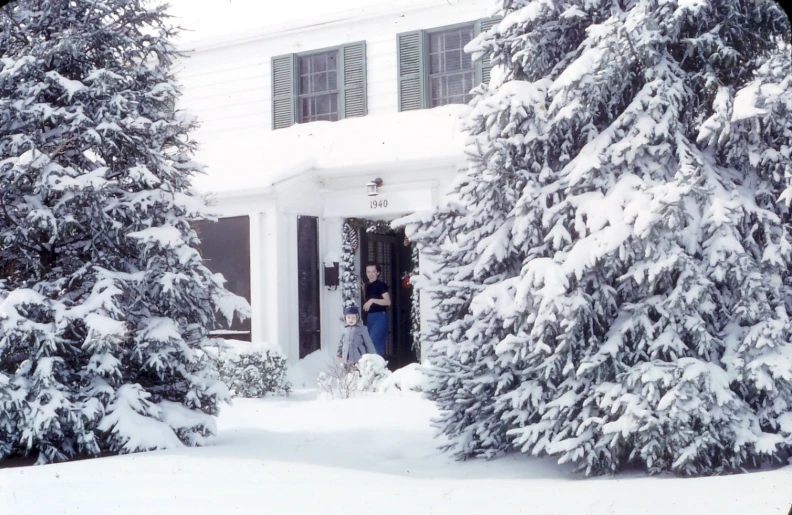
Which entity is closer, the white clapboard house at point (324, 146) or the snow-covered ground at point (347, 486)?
the snow-covered ground at point (347, 486)

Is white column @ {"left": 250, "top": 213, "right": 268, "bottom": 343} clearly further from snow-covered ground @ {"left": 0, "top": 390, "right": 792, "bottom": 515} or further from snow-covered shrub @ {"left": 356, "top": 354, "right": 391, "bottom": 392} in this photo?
snow-covered ground @ {"left": 0, "top": 390, "right": 792, "bottom": 515}

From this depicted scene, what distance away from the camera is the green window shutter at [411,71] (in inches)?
537

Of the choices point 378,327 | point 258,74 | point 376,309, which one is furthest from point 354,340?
point 258,74

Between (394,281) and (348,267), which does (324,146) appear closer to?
(348,267)

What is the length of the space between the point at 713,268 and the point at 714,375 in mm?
720

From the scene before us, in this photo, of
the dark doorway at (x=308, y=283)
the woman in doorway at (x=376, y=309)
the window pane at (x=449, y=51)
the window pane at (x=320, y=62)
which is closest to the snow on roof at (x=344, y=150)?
the window pane at (x=449, y=51)

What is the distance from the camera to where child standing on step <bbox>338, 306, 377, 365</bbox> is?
11633mm

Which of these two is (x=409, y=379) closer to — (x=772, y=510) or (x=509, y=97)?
(x=509, y=97)

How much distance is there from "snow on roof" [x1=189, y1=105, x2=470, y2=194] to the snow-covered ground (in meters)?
5.48

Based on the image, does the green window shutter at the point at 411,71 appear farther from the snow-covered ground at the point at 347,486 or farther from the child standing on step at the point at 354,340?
the snow-covered ground at the point at 347,486

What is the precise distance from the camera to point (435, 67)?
13672mm

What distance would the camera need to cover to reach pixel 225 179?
42.7ft

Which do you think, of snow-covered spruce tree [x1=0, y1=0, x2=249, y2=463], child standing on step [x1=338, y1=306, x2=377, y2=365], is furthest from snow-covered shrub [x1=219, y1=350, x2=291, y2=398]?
snow-covered spruce tree [x1=0, y1=0, x2=249, y2=463]

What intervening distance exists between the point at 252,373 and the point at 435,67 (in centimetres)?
581
